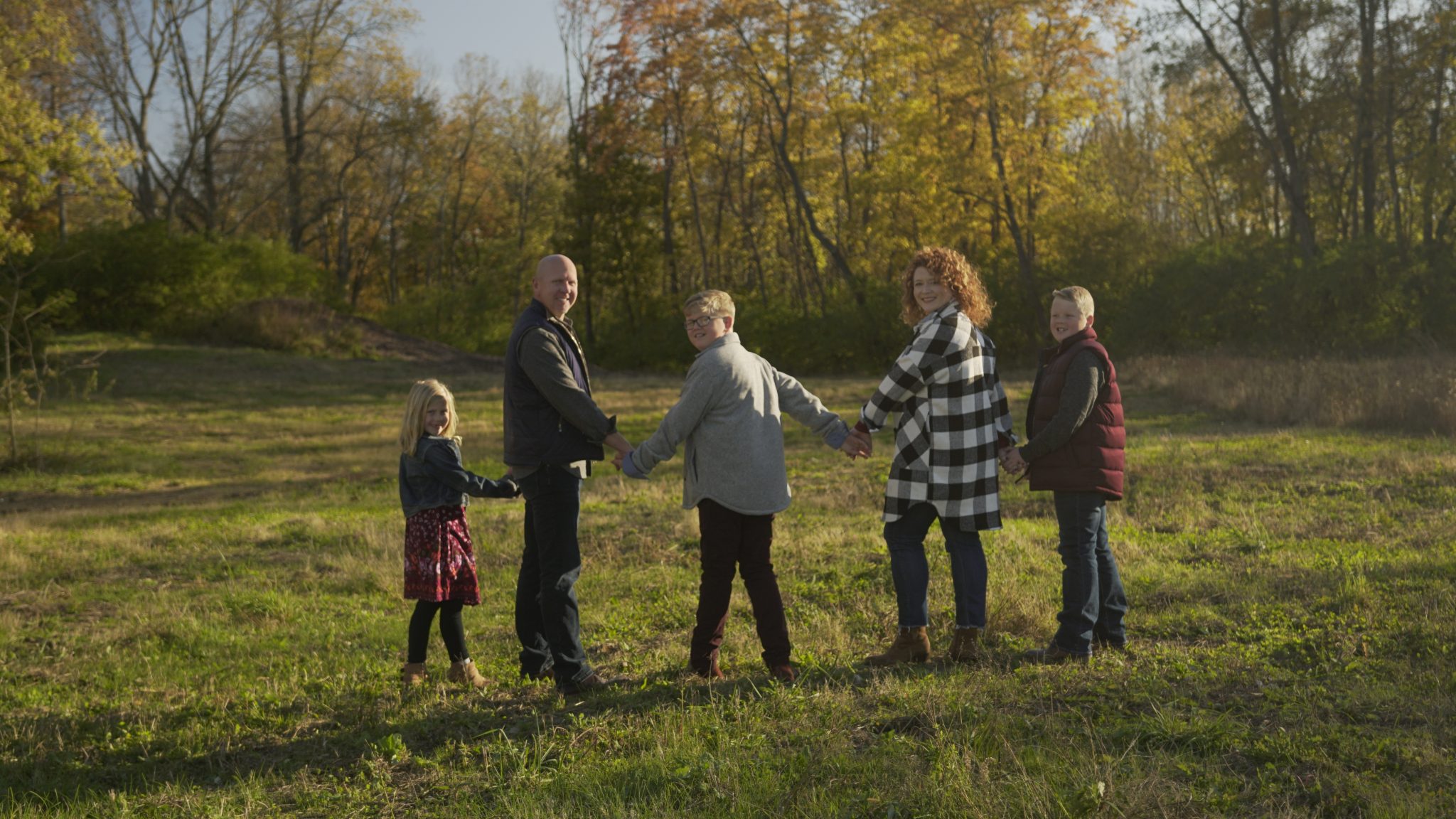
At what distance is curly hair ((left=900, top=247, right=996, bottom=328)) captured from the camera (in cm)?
563

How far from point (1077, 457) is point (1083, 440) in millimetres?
94

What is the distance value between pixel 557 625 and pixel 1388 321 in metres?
26.0

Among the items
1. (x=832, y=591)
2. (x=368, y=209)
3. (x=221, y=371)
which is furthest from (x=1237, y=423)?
(x=368, y=209)

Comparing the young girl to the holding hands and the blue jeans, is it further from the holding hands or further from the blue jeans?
the holding hands

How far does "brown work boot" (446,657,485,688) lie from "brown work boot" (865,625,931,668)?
2080mm

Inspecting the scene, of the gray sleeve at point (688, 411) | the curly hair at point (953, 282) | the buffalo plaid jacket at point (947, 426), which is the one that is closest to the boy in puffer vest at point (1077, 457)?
the buffalo plaid jacket at point (947, 426)

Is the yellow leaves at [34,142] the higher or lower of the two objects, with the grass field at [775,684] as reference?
higher

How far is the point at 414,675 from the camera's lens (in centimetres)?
606

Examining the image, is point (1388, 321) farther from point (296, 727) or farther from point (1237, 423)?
point (296, 727)

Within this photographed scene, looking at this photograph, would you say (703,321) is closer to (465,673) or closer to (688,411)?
Answer: (688,411)

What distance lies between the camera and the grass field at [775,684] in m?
4.24

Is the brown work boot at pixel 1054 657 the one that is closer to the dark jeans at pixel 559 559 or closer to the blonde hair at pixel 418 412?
the dark jeans at pixel 559 559

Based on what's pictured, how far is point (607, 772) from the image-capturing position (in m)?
4.45

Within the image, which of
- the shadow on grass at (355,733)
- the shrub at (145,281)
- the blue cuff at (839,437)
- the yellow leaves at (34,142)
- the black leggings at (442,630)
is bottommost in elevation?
the shadow on grass at (355,733)
